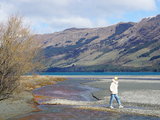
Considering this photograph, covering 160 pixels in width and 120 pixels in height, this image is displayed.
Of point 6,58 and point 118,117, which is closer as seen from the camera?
point 6,58

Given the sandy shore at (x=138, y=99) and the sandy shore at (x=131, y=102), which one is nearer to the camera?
the sandy shore at (x=131, y=102)

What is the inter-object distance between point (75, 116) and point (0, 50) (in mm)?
9966

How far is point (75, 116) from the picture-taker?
81.3ft

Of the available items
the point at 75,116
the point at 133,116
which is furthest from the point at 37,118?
the point at 133,116

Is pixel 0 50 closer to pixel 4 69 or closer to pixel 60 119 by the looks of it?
pixel 4 69

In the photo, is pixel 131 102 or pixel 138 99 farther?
pixel 138 99

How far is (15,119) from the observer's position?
2300cm

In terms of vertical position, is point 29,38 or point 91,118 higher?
point 29,38

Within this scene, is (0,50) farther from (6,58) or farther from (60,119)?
(60,119)

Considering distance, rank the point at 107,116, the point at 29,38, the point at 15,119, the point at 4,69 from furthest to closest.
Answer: the point at 29,38
the point at 107,116
the point at 15,119
the point at 4,69

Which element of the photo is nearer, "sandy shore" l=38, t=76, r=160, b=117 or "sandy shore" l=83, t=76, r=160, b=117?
"sandy shore" l=38, t=76, r=160, b=117

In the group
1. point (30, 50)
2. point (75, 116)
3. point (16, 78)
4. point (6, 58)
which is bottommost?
point (75, 116)

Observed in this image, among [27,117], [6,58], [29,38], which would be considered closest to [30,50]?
[29,38]

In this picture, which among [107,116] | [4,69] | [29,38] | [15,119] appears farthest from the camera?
[29,38]
